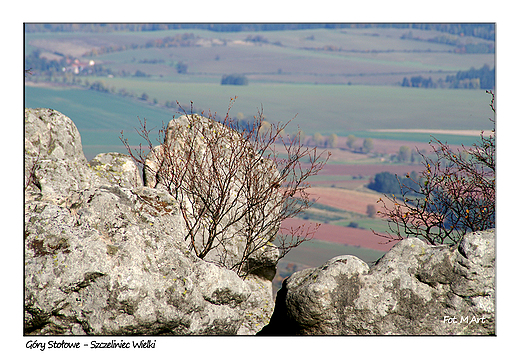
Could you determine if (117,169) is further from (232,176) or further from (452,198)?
(452,198)

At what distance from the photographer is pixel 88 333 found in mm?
8750

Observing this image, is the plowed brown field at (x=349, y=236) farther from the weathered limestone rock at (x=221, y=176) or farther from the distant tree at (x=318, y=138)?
the weathered limestone rock at (x=221, y=176)

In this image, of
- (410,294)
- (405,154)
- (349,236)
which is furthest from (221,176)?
(405,154)

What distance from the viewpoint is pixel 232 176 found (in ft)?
46.4

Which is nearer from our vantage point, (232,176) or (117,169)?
(232,176)

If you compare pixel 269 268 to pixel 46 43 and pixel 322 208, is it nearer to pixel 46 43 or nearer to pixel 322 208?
pixel 322 208

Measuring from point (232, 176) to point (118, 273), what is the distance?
5888mm

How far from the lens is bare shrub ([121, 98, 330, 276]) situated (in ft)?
47.2

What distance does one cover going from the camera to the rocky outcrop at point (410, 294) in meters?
9.81

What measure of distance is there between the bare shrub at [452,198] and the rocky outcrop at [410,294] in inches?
180

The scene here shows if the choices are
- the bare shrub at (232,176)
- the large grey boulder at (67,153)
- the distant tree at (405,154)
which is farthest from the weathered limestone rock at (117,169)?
the distant tree at (405,154)

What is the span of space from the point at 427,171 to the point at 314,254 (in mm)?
94651

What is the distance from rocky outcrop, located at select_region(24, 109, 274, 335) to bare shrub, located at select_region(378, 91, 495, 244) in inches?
300

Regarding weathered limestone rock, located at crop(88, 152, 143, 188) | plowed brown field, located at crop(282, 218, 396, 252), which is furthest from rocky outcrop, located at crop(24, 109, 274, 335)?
plowed brown field, located at crop(282, 218, 396, 252)
